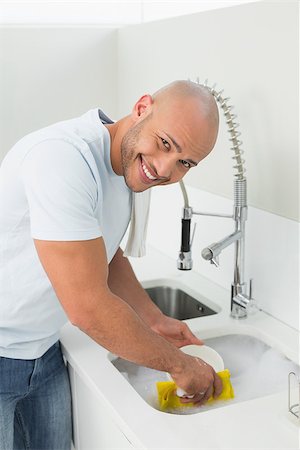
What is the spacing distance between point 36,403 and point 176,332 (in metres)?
0.41

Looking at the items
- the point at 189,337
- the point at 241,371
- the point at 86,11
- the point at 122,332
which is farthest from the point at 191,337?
the point at 86,11

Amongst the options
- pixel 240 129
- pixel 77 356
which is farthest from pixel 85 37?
pixel 77 356

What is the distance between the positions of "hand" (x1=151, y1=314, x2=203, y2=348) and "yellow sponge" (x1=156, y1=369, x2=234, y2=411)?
168 mm

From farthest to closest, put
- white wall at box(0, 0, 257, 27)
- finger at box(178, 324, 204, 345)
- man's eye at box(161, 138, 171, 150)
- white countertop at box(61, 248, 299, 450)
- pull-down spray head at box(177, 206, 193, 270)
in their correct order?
white wall at box(0, 0, 257, 27) → pull-down spray head at box(177, 206, 193, 270) → finger at box(178, 324, 204, 345) → man's eye at box(161, 138, 171, 150) → white countertop at box(61, 248, 299, 450)

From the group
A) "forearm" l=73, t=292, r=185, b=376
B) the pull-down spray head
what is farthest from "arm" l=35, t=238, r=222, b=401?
the pull-down spray head

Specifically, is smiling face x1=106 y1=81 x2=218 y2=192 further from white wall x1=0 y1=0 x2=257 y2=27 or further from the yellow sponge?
white wall x1=0 y1=0 x2=257 y2=27

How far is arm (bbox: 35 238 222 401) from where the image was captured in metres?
1.10

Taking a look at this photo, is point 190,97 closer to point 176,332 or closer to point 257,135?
point 257,135

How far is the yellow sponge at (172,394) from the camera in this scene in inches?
50.7

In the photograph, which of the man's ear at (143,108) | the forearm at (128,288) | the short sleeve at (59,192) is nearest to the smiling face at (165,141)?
the man's ear at (143,108)

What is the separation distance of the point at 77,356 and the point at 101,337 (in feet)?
0.90

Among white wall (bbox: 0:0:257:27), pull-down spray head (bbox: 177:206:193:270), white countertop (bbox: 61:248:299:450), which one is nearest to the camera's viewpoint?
white countertop (bbox: 61:248:299:450)

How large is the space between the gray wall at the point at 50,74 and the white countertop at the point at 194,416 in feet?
3.50

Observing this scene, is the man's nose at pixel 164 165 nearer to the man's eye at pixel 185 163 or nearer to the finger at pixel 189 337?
the man's eye at pixel 185 163
